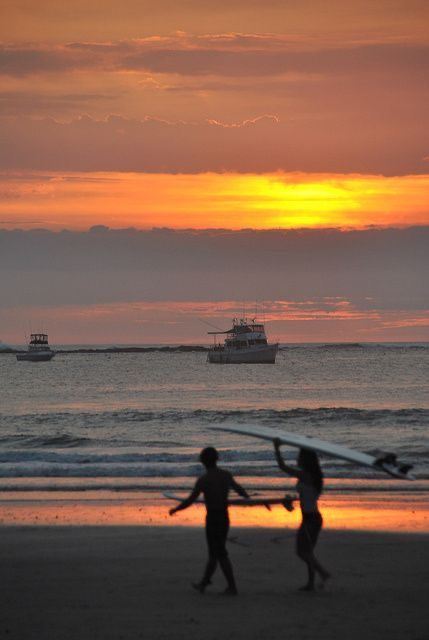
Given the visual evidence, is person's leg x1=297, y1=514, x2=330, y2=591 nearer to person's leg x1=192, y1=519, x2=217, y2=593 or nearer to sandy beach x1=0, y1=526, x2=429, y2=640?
sandy beach x1=0, y1=526, x2=429, y2=640

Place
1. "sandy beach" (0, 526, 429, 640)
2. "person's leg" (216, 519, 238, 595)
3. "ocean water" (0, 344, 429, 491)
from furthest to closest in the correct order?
1. "ocean water" (0, 344, 429, 491)
2. "person's leg" (216, 519, 238, 595)
3. "sandy beach" (0, 526, 429, 640)

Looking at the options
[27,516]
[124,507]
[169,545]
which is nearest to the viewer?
[169,545]

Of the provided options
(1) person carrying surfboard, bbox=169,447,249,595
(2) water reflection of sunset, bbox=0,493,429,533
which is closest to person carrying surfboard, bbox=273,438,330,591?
(1) person carrying surfboard, bbox=169,447,249,595

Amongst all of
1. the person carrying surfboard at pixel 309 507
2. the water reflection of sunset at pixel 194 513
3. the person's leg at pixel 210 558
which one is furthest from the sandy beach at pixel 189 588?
the water reflection of sunset at pixel 194 513

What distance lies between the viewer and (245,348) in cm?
14900

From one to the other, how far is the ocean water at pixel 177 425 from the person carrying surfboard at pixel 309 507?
61.2 inches

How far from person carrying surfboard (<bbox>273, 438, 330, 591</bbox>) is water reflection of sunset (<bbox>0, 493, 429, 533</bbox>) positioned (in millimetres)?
5146

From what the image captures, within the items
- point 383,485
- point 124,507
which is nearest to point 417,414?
point 383,485

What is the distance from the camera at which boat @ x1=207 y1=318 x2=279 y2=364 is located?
483 feet

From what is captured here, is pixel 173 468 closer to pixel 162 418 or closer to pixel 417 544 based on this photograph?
pixel 417 544

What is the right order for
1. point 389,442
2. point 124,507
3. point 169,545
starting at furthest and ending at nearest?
1. point 389,442
2. point 124,507
3. point 169,545

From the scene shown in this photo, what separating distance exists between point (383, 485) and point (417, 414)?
2762 centimetres

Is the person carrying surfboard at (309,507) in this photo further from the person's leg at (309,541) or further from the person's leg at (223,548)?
the person's leg at (223,548)

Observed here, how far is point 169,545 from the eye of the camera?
16312 mm
